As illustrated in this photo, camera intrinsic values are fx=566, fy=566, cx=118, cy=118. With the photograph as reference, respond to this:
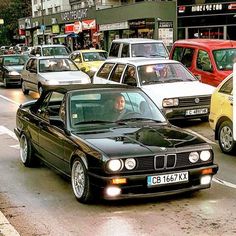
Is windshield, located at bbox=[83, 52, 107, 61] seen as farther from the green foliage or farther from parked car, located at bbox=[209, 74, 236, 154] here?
the green foliage

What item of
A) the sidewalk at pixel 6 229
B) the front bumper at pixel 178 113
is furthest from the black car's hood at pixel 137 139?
the front bumper at pixel 178 113

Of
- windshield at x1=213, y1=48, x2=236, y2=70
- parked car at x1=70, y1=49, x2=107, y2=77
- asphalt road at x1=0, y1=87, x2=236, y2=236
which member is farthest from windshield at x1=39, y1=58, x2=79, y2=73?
asphalt road at x1=0, y1=87, x2=236, y2=236

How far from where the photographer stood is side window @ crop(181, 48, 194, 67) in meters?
15.9

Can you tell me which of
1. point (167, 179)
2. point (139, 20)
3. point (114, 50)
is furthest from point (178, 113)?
point (139, 20)

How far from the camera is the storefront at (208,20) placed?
35.1 m

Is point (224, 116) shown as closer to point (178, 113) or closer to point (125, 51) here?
point (178, 113)

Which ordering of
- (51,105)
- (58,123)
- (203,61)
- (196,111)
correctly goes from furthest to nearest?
(203,61), (196,111), (51,105), (58,123)

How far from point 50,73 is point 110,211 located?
13682mm

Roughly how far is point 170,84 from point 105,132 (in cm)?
615

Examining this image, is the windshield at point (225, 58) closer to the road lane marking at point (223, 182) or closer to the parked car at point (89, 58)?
the road lane marking at point (223, 182)

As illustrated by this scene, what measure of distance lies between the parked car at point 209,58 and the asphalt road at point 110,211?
6.76 metres

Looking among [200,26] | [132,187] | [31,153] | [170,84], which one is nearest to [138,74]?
[170,84]

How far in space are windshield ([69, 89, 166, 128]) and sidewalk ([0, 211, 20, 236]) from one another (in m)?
1.66

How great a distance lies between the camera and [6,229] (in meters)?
5.87
